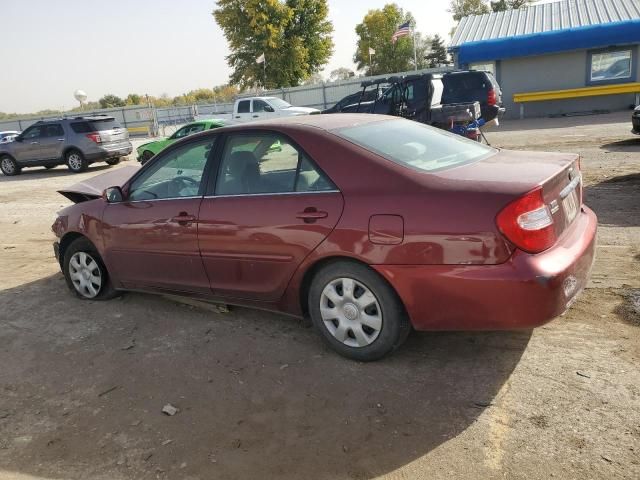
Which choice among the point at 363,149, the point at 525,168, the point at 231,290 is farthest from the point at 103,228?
the point at 525,168

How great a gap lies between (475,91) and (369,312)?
14139 millimetres

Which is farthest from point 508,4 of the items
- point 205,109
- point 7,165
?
point 7,165

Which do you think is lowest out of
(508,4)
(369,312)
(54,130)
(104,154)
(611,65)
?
(369,312)

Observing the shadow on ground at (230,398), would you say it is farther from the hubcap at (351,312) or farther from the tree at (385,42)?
the tree at (385,42)

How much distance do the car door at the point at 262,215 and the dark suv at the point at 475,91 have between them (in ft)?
41.5

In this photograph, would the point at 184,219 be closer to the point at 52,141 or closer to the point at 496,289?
the point at 496,289

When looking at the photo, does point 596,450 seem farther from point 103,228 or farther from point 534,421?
point 103,228

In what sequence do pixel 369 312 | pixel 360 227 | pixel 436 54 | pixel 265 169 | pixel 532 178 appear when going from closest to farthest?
pixel 532 178 → pixel 360 227 → pixel 369 312 → pixel 265 169 → pixel 436 54

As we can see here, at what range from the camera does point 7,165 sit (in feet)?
62.0

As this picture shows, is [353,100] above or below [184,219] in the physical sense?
above

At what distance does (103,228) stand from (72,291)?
39.1 inches

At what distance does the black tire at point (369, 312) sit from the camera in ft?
10.9

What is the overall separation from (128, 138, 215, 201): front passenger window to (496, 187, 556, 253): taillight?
229cm

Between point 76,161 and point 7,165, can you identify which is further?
point 7,165
